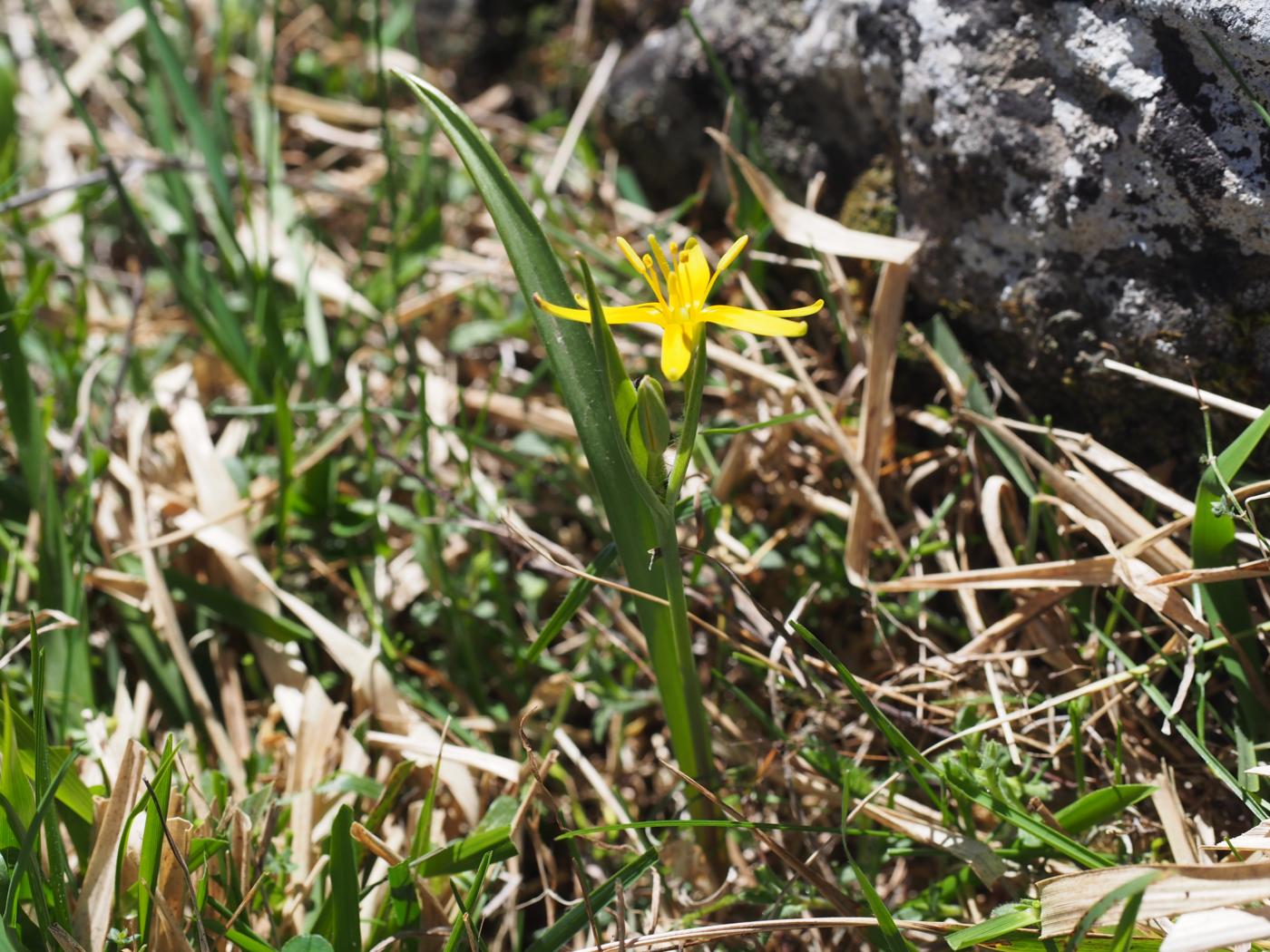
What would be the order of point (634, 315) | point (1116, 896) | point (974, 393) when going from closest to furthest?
point (1116, 896)
point (634, 315)
point (974, 393)

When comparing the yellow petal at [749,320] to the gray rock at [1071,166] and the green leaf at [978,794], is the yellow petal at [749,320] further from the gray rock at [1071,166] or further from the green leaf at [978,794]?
the gray rock at [1071,166]

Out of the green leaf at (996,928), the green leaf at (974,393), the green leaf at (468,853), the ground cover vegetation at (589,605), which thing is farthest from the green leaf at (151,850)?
the green leaf at (974,393)

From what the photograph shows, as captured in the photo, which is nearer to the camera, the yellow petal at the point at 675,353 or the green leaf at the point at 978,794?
the yellow petal at the point at 675,353

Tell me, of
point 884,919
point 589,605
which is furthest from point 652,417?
point 589,605

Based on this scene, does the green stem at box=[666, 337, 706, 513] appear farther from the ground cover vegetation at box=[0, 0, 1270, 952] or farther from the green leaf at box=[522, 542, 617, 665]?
the green leaf at box=[522, 542, 617, 665]

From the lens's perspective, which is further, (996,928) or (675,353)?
(996,928)

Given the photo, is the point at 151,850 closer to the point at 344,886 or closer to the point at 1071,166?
the point at 344,886

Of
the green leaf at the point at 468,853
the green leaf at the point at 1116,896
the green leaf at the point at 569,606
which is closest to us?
the green leaf at the point at 1116,896

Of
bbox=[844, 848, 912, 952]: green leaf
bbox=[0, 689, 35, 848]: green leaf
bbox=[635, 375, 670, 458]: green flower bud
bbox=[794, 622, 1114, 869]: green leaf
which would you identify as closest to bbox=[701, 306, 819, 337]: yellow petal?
bbox=[635, 375, 670, 458]: green flower bud
